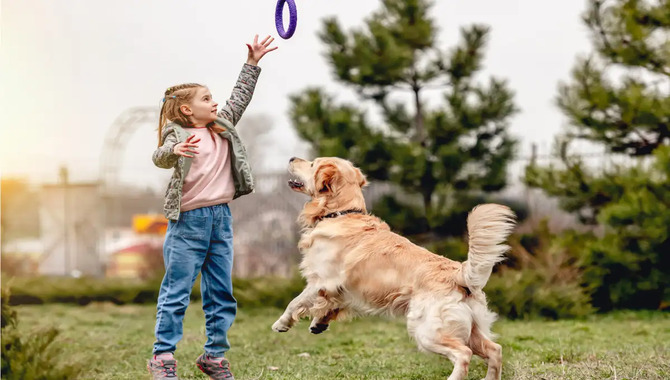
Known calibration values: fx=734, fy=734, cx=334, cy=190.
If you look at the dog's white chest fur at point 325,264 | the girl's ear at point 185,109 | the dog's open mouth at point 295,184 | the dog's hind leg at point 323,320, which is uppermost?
the girl's ear at point 185,109

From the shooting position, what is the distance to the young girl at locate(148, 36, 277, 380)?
12.3ft

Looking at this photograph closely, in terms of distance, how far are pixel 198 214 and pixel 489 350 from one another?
1.68 m

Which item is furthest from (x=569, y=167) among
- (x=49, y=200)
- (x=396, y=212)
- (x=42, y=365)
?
(x=49, y=200)

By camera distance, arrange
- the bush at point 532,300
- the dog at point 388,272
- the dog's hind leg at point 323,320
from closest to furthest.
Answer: the dog at point 388,272
the dog's hind leg at point 323,320
the bush at point 532,300

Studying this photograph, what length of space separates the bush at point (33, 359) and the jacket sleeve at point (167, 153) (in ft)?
3.25

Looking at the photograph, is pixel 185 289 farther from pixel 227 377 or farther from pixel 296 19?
pixel 296 19

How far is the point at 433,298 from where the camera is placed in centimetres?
376

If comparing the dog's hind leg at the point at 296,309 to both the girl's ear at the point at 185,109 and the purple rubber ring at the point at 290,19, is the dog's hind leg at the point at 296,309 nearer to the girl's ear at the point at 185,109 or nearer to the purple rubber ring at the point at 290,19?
the girl's ear at the point at 185,109

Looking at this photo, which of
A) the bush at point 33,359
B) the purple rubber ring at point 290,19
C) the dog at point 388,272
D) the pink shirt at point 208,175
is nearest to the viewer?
the bush at point 33,359

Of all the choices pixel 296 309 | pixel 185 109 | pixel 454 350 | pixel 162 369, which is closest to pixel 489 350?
pixel 454 350

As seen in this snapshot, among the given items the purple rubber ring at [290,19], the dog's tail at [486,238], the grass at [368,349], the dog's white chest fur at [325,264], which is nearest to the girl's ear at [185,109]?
the purple rubber ring at [290,19]

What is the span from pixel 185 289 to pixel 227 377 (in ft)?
1.83

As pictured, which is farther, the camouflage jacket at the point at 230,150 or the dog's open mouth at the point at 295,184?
the dog's open mouth at the point at 295,184

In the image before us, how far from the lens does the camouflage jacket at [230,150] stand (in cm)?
371
